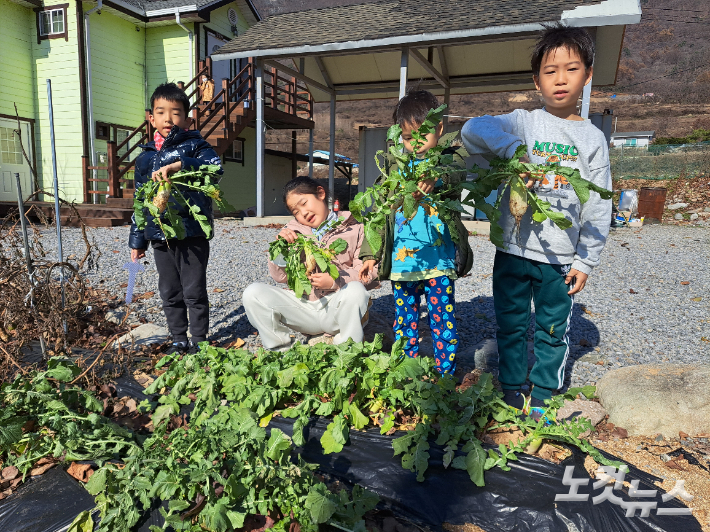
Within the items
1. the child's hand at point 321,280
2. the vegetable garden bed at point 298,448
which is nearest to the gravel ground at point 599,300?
the child's hand at point 321,280

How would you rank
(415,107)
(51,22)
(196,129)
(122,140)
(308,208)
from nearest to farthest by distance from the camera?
(415,107) < (308,208) < (196,129) < (51,22) < (122,140)

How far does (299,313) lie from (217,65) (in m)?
14.8

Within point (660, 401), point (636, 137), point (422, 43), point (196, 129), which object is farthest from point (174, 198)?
point (636, 137)

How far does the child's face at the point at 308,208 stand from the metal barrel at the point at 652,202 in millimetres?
12299

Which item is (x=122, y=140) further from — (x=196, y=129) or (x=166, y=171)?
(x=166, y=171)

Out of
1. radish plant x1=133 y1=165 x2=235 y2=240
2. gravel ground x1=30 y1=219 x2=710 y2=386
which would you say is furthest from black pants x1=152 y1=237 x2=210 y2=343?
gravel ground x1=30 y1=219 x2=710 y2=386

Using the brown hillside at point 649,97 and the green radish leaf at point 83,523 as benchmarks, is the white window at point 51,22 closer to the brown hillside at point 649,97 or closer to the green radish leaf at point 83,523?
the green radish leaf at point 83,523

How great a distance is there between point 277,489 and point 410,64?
11.4 m

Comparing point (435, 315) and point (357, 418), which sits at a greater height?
point (435, 315)

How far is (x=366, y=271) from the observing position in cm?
266

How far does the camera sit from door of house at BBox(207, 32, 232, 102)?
46.3ft

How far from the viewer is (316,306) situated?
2756 mm

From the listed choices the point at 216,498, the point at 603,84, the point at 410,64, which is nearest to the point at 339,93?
the point at 410,64

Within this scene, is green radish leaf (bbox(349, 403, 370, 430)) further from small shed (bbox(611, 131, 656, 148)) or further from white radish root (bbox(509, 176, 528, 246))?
small shed (bbox(611, 131, 656, 148))
